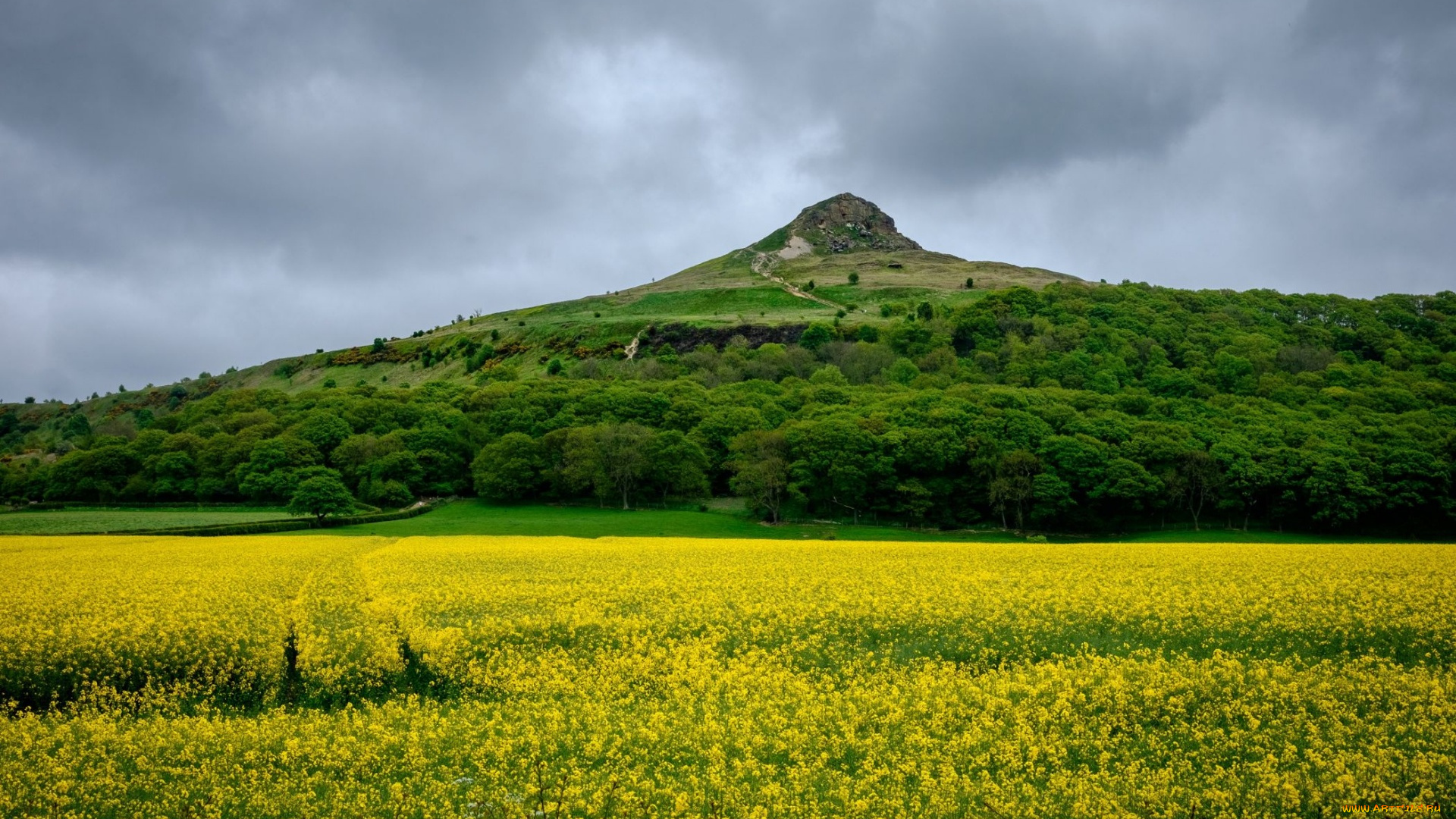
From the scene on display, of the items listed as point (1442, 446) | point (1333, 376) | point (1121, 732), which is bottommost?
point (1121, 732)

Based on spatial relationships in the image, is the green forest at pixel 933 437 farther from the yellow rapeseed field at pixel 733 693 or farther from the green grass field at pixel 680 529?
the yellow rapeseed field at pixel 733 693

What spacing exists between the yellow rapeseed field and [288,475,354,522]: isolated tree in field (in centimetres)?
3802

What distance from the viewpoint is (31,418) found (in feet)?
636

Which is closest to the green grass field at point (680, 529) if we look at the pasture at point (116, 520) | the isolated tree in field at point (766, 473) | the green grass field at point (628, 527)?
the green grass field at point (628, 527)

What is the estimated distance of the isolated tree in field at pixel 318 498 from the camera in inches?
2473

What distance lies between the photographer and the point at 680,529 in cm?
6462

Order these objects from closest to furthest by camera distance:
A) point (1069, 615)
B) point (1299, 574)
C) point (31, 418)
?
point (1069, 615) < point (1299, 574) < point (31, 418)

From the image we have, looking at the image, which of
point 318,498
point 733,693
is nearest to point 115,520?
point 318,498

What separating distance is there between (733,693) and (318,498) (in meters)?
59.1

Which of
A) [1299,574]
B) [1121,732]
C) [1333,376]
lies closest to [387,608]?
[1121,732]

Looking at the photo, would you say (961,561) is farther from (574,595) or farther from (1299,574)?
(574,595)

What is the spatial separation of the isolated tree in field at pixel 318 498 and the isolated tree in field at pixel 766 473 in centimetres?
3418

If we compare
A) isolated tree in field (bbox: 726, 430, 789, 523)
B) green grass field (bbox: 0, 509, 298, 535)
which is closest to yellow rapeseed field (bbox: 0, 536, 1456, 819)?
green grass field (bbox: 0, 509, 298, 535)

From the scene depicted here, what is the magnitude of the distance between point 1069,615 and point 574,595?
12.8 metres
